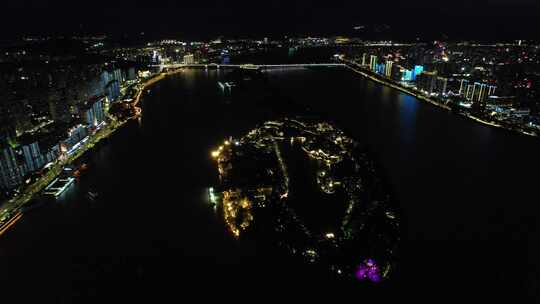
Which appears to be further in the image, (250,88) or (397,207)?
(250,88)

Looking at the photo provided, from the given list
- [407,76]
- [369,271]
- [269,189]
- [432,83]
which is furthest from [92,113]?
[407,76]

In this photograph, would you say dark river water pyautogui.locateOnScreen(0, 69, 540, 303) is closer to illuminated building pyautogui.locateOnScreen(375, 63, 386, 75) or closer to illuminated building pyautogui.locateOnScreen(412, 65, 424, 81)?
illuminated building pyautogui.locateOnScreen(412, 65, 424, 81)

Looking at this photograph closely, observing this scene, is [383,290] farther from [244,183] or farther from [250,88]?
[250,88]

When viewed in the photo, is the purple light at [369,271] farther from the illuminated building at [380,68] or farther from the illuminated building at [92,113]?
the illuminated building at [380,68]

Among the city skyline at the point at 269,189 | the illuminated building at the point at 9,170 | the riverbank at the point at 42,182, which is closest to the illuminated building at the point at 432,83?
the city skyline at the point at 269,189

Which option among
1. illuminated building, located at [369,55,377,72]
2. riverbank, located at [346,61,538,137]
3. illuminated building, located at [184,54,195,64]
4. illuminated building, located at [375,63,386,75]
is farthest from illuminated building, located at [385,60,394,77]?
illuminated building, located at [184,54,195,64]

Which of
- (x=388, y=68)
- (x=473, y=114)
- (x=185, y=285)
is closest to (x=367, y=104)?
(x=473, y=114)

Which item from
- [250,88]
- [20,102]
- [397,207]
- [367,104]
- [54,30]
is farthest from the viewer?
[54,30]
